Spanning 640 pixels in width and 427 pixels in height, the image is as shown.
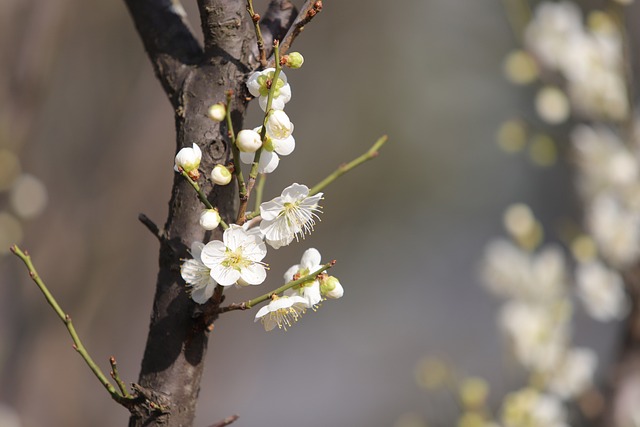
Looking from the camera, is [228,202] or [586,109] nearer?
[228,202]

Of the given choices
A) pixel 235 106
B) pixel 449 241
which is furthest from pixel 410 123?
pixel 235 106

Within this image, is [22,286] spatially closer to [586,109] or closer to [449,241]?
[586,109]

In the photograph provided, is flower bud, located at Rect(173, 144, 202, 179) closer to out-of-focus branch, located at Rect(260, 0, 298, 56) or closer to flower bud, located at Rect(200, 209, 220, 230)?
flower bud, located at Rect(200, 209, 220, 230)

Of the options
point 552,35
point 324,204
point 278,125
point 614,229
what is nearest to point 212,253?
point 278,125

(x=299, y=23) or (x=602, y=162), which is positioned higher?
(x=299, y=23)

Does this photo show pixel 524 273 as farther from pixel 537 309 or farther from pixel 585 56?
pixel 585 56

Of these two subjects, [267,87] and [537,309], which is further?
[537,309]
